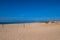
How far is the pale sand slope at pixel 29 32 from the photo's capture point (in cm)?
126

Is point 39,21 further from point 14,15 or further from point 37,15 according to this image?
point 14,15

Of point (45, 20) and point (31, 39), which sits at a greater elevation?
point (45, 20)

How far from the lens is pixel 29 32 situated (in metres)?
1.27

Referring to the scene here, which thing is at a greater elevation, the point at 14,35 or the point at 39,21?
the point at 39,21

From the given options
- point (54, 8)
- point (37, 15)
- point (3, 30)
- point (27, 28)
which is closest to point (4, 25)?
point (3, 30)

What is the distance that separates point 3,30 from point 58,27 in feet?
1.89

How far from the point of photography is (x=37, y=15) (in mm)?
1309

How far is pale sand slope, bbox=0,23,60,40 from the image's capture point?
49.7 inches

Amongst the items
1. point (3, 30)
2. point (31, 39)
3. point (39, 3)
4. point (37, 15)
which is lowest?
point (31, 39)

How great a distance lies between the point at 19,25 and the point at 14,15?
0.12 m

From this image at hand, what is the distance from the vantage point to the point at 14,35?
126 cm

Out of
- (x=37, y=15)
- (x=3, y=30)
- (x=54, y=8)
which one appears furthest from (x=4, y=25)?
(x=54, y=8)

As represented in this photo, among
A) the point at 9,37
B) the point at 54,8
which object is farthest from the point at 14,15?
the point at 54,8

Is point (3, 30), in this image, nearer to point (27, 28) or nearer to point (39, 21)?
point (27, 28)
